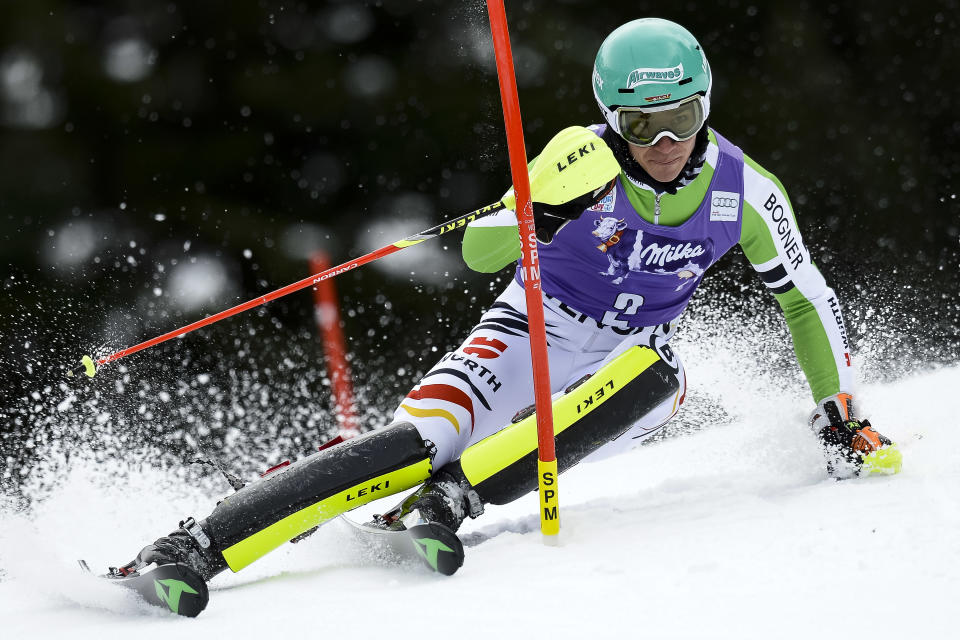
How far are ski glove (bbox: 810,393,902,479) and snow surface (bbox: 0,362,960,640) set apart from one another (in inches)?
2.4

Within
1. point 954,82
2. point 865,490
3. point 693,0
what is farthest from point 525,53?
point 865,490

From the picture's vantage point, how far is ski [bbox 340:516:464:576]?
1.77 meters

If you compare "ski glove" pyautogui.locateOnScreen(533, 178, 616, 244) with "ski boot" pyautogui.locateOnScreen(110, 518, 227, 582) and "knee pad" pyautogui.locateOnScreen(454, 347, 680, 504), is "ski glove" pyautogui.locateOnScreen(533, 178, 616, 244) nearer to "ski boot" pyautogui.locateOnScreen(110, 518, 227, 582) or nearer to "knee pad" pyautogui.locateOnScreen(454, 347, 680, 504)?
"knee pad" pyautogui.locateOnScreen(454, 347, 680, 504)

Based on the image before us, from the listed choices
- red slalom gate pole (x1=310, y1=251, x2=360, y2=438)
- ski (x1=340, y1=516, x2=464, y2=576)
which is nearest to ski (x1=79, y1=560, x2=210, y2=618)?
ski (x1=340, y1=516, x2=464, y2=576)

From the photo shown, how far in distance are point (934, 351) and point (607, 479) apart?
119 inches

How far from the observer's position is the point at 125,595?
1.74 meters

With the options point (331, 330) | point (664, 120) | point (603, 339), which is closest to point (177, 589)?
point (603, 339)

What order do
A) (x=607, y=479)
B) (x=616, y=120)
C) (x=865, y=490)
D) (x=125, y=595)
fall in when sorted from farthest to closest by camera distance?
1. (x=607, y=479)
2. (x=616, y=120)
3. (x=865, y=490)
4. (x=125, y=595)

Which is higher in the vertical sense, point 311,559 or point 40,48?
point 40,48

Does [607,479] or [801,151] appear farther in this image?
[801,151]

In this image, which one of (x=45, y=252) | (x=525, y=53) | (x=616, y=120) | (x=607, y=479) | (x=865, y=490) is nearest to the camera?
(x=865, y=490)

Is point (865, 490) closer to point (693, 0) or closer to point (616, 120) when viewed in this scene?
point (616, 120)

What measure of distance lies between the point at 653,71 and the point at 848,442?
42.0 inches

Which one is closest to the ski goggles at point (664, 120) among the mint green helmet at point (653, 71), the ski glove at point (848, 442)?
the mint green helmet at point (653, 71)
